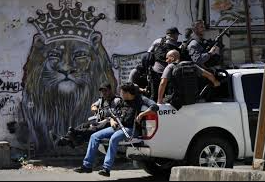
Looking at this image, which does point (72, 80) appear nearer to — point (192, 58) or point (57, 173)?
point (57, 173)

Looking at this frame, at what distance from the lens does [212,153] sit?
29.2ft

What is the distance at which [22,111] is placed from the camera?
12242 millimetres

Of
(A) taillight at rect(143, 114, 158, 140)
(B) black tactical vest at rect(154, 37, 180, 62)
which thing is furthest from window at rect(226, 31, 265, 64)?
(A) taillight at rect(143, 114, 158, 140)

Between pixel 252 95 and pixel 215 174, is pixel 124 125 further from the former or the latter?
pixel 252 95

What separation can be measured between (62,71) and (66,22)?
1.08 meters

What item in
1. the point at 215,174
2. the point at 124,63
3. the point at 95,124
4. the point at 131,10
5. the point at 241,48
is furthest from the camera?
the point at 241,48

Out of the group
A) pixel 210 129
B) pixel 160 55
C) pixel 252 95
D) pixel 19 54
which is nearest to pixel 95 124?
pixel 160 55

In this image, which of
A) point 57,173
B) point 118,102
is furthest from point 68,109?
point 118,102

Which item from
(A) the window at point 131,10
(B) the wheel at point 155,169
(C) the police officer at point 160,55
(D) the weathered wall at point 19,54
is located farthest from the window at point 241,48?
(B) the wheel at point 155,169

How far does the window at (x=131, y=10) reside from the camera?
42.0ft

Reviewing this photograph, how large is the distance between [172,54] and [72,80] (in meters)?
4.03

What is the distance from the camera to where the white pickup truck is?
8.53 metres

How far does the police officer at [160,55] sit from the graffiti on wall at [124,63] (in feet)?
9.85

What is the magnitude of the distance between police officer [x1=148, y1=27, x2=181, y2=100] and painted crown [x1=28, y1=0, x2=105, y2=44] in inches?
126
